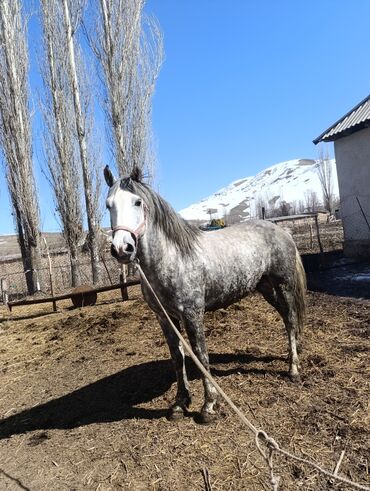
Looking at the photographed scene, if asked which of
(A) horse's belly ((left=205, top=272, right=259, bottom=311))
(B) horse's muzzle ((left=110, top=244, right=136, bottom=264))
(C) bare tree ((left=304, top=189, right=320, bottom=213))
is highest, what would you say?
(C) bare tree ((left=304, top=189, right=320, bottom=213))

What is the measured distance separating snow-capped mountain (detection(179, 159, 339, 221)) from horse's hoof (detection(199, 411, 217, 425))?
93.9 metres

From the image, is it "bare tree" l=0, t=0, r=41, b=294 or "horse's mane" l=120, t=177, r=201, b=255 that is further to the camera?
"bare tree" l=0, t=0, r=41, b=294

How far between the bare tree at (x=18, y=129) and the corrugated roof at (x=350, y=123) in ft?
33.0

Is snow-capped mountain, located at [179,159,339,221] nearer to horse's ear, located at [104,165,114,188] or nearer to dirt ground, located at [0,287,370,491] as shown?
dirt ground, located at [0,287,370,491]

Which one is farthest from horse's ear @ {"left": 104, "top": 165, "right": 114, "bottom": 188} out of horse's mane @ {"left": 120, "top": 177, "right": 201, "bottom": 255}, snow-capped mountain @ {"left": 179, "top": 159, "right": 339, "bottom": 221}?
snow-capped mountain @ {"left": 179, "top": 159, "right": 339, "bottom": 221}

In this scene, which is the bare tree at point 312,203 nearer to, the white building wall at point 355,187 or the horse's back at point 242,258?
the white building wall at point 355,187

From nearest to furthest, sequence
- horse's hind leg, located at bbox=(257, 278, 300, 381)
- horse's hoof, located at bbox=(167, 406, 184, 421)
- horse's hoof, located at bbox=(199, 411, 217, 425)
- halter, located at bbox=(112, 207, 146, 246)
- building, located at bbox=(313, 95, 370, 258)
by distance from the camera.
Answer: halter, located at bbox=(112, 207, 146, 246) < horse's hoof, located at bbox=(199, 411, 217, 425) < horse's hoof, located at bbox=(167, 406, 184, 421) < horse's hind leg, located at bbox=(257, 278, 300, 381) < building, located at bbox=(313, 95, 370, 258)

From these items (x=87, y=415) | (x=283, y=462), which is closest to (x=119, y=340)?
(x=87, y=415)

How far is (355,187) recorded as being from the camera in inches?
437

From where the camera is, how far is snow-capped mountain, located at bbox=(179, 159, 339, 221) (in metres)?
115

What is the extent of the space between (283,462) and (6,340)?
20.0ft

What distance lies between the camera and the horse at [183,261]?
9.03 feet

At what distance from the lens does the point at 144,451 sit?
2.77 metres

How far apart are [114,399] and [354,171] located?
10104mm
